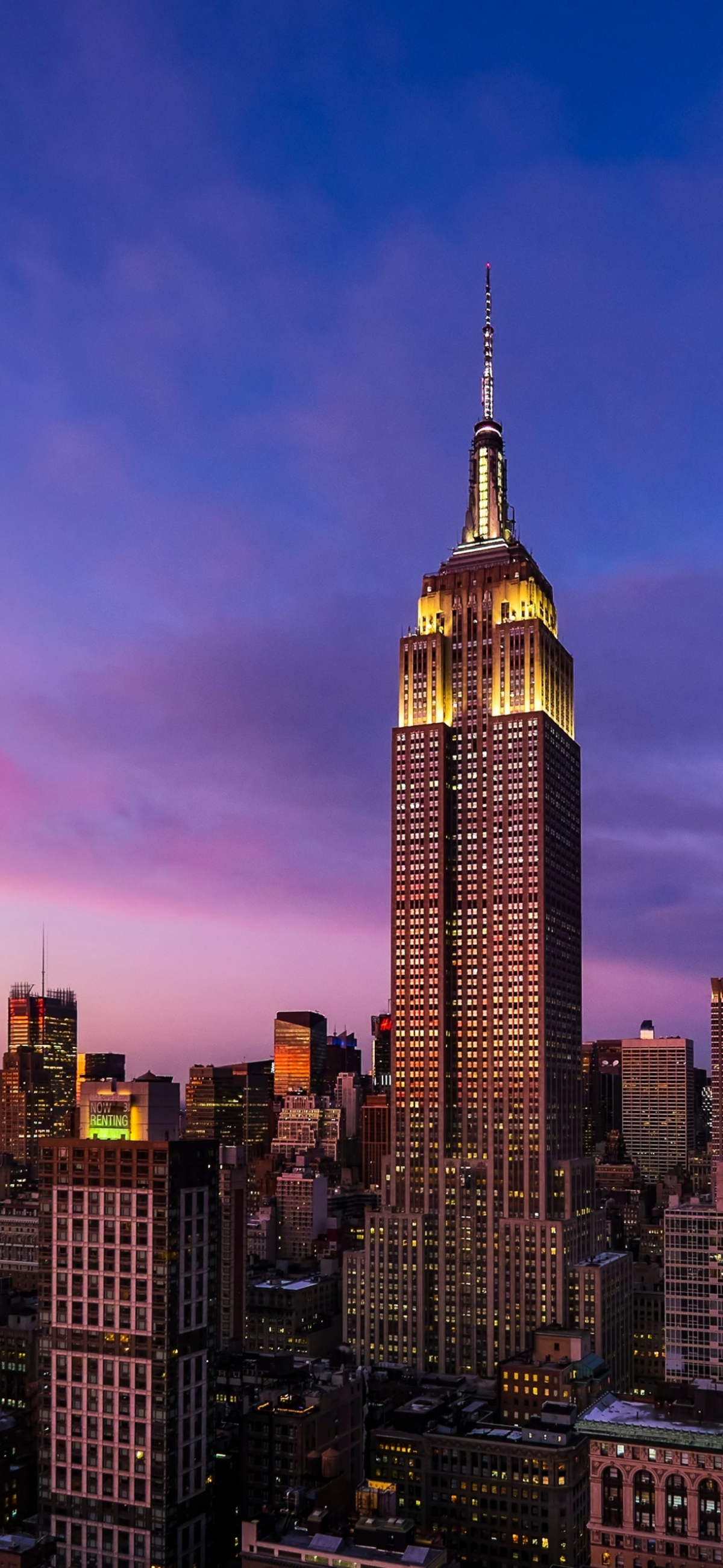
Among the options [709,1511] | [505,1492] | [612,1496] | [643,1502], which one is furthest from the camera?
[505,1492]

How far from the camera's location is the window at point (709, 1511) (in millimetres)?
142125

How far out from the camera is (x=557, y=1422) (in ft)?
589

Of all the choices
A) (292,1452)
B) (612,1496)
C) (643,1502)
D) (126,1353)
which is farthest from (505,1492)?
(126,1353)

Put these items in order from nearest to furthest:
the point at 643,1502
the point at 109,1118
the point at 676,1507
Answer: the point at 676,1507 < the point at 643,1502 < the point at 109,1118

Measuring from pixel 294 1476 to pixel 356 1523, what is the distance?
37.6 m

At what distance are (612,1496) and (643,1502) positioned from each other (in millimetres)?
3290

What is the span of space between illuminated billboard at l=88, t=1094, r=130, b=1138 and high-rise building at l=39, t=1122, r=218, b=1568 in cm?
349

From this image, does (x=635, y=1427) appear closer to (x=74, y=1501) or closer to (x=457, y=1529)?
(x=457, y=1529)

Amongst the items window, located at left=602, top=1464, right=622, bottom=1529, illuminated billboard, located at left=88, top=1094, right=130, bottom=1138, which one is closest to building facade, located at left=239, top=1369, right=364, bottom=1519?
window, located at left=602, top=1464, right=622, bottom=1529

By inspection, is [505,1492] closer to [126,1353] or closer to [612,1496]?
[612,1496]

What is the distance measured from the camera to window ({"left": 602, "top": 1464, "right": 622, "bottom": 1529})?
482ft

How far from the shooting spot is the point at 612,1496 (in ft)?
484

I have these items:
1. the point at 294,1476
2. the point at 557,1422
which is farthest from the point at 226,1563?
the point at 557,1422

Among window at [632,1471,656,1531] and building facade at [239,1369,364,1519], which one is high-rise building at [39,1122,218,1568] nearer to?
building facade at [239,1369,364,1519]
